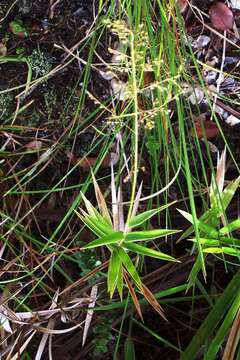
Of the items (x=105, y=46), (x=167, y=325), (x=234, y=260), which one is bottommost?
(x=167, y=325)

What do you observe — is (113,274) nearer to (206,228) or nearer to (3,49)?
(206,228)

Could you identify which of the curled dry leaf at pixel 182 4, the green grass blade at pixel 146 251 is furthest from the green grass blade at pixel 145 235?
the curled dry leaf at pixel 182 4

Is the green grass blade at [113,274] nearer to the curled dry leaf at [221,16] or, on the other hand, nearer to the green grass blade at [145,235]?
the green grass blade at [145,235]

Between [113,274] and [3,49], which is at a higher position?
[3,49]

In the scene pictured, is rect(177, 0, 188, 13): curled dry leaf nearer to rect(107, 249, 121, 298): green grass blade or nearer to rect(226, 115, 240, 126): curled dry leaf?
rect(226, 115, 240, 126): curled dry leaf

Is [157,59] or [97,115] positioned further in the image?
[97,115]

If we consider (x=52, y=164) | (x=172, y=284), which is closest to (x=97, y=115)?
(x=52, y=164)

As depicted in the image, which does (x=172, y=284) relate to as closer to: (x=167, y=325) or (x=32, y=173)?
(x=167, y=325)

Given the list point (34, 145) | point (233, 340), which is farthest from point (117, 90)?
point (233, 340)

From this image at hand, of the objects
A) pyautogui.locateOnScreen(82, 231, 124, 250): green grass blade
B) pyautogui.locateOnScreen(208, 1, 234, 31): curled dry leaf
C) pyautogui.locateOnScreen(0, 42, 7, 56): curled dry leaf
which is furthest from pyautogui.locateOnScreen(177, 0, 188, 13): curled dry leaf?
pyautogui.locateOnScreen(82, 231, 124, 250): green grass blade
